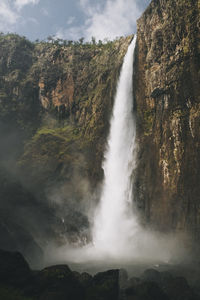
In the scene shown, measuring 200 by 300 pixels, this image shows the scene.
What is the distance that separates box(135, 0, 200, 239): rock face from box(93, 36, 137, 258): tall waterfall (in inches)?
63.5

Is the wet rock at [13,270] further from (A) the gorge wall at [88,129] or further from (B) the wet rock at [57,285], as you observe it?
(A) the gorge wall at [88,129]

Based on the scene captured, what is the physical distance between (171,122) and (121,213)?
33.8ft

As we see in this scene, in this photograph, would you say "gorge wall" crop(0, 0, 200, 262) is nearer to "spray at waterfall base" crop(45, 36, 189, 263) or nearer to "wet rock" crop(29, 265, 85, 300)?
"spray at waterfall base" crop(45, 36, 189, 263)

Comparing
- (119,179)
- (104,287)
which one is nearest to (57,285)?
(104,287)

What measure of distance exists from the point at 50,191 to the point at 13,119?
A: 14.7m

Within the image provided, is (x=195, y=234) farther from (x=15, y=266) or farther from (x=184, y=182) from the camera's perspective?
(x=15, y=266)

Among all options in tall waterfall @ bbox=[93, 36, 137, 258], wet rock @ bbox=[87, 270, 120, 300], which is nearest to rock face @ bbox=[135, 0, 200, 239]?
tall waterfall @ bbox=[93, 36, 137, 258]

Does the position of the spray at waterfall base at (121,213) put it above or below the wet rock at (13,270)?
above

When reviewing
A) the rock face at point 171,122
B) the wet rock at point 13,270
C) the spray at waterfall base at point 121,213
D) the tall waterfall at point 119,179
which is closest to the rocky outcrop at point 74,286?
the wet rock at point 13,270

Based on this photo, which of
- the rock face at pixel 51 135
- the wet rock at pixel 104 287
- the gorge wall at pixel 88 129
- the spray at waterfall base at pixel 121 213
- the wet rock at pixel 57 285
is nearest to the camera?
the wet rock at pixel 57 285

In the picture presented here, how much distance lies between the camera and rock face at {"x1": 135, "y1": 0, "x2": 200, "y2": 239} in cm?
2172

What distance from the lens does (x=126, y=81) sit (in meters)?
31.6

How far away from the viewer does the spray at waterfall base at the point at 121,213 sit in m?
22.6

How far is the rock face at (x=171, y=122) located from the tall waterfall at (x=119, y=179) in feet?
5.29
